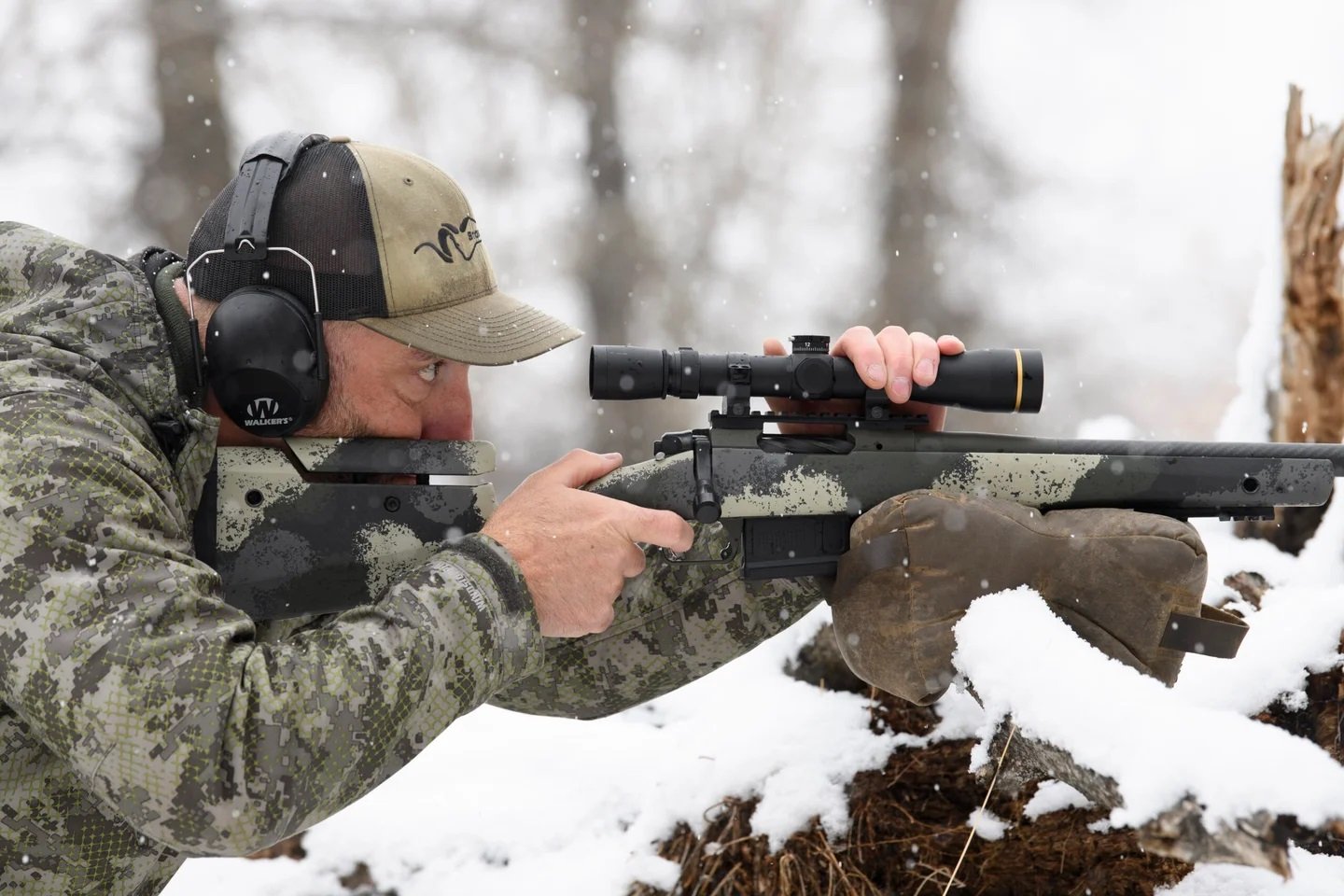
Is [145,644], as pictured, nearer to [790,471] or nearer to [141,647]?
[141,647]

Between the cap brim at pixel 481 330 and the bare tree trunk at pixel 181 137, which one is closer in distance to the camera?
the cap brim at pixel 481 330

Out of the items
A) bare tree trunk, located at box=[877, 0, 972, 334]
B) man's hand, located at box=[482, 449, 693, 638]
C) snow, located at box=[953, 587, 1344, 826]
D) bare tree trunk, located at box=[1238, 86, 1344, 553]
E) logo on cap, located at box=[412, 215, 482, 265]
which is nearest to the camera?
snow, located at box=[953, 587, 1344, 826]

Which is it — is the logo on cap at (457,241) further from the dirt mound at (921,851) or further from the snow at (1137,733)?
the dirt mound at (921,851)

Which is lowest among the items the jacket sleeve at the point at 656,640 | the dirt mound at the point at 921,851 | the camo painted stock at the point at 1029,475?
the dirt mound at the point at 921,851

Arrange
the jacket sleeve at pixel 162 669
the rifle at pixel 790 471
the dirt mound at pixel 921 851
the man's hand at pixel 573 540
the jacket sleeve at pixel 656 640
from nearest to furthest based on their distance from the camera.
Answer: the jacket sleeve at pixel 162 669, the man's hand at pixel 573 540, the rifle at pixel 790 471, the dirt mound at pixel 921 851, the jacket sleeve at pixel 656 640

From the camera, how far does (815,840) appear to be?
309 centimetres

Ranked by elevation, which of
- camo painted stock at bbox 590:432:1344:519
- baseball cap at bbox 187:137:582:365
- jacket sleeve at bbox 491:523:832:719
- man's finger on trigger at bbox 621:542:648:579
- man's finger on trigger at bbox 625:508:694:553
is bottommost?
jacket sleeve at bbox 491:523:832:719

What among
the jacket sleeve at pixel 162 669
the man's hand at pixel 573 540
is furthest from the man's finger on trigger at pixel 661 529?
the jacket sleeve at pixel 162 669

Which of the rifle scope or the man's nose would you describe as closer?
the rifle scope

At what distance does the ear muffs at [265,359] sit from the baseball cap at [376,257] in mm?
93

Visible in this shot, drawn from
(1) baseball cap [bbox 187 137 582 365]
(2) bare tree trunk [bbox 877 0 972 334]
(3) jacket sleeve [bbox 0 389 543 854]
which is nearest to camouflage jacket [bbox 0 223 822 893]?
(3) jacket sleeve [bbox 0 389 543 854]

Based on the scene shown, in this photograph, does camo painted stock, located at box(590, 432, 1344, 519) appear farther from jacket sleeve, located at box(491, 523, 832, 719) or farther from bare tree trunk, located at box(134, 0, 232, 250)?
bare tree trunk, located at box(134, 0, 232, 250)

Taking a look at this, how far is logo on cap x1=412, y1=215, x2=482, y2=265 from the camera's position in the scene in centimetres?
281

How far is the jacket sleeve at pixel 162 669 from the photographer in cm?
195
